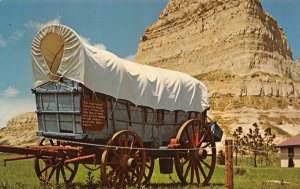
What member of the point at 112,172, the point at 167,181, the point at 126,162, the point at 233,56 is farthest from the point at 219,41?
the point at 112,172

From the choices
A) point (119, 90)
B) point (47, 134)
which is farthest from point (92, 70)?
point (47, 134)

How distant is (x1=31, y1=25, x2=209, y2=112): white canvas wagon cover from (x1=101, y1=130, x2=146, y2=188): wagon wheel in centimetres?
133

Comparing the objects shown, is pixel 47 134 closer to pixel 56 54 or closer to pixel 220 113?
pixel 56 54

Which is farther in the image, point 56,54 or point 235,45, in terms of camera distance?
point 235,45

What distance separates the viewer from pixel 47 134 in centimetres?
1237

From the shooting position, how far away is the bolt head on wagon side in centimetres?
1158

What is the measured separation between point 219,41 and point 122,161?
335 feet

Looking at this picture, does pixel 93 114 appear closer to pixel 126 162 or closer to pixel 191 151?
pixel 126 162

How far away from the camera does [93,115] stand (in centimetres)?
1177

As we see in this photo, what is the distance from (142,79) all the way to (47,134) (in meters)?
3.47

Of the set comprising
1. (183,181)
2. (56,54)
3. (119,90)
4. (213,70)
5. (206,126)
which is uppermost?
(213,70)

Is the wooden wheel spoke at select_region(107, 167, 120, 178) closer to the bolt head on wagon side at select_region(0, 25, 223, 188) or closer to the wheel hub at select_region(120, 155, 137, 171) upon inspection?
the bolt head on wagon side at select_region(0, 25, 223, 188)

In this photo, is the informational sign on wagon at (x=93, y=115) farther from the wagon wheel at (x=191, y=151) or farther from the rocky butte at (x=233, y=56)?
the rocky butte at (x=233, y=56)

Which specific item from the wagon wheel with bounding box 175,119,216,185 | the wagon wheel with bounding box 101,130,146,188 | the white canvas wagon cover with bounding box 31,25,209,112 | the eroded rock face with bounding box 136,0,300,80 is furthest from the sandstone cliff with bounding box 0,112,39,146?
the wagon wheel with bounding box 101,130,146,188
